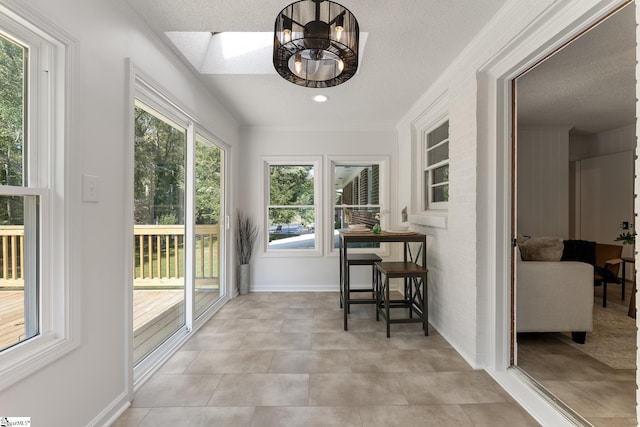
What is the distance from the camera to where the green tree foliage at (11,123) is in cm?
128

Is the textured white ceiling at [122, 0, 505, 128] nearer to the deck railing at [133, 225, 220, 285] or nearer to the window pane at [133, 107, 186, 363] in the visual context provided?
the window pane at [133, 107, 186, 363]

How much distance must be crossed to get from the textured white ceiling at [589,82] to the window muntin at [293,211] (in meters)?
2.84

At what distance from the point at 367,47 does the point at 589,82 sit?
8.07 feet

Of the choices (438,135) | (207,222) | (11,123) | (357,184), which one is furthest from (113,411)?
(357,184)

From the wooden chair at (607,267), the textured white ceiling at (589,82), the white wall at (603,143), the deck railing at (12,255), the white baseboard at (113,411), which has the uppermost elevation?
the textured white ceiling at (589,82)

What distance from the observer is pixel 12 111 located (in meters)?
1.32

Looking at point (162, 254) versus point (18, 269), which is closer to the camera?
point (18, 269)

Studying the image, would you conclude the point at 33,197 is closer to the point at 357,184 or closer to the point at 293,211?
the point at 293,211

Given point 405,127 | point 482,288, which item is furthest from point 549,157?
point 482,288

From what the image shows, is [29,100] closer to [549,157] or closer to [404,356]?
[404,356]

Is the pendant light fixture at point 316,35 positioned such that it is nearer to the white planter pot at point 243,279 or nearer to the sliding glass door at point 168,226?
the sliding glass door at point 168,226

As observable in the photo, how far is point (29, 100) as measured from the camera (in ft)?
4.55

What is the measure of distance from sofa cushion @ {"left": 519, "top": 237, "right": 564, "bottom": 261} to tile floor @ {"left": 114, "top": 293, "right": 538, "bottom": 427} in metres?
1.10

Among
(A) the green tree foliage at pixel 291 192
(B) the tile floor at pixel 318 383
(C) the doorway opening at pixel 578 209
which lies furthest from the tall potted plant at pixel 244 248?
(C) the doorway opening at pixel 578 209
